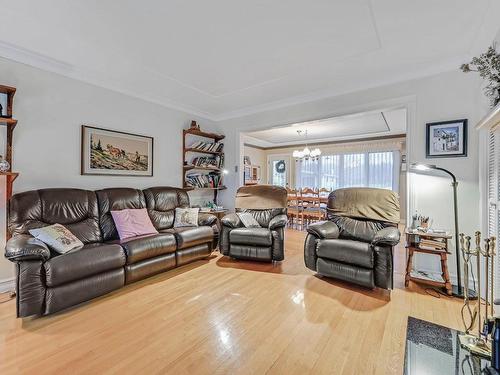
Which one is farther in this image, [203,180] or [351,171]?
[351,171]

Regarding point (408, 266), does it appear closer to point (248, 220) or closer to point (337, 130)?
point (248, 220)

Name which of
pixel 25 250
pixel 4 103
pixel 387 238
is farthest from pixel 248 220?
pixel 4 103

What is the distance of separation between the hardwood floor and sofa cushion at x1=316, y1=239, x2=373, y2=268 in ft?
0.99

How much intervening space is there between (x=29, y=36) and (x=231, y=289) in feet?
10.3

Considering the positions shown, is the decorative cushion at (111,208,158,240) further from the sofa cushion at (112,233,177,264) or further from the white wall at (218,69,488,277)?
the white wall at (218,69,488,277)

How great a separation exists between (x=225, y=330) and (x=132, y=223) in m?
1.85

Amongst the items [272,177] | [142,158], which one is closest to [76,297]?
[142,158]

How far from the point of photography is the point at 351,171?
6.94m

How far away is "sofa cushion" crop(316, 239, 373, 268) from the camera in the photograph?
2.52 meters

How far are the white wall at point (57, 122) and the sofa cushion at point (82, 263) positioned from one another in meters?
1.04

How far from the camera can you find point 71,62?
2826 millimetres

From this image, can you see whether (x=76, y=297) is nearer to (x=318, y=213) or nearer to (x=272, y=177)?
(x=318, y=213)

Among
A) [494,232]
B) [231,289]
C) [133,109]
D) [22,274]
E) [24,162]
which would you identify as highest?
[133,109]

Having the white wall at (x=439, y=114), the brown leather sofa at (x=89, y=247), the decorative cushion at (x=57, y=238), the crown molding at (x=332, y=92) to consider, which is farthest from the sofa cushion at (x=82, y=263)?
the white wall at (x=439, y=114)
